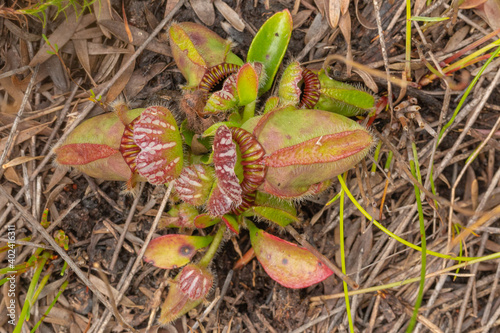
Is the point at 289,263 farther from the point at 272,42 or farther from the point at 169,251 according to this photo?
the point at 272,42

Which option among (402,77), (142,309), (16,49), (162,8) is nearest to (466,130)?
(402,77)

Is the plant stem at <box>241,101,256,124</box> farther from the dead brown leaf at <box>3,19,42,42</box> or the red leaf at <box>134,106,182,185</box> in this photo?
the dead brown leaf at <box>3,19,42,42</box>

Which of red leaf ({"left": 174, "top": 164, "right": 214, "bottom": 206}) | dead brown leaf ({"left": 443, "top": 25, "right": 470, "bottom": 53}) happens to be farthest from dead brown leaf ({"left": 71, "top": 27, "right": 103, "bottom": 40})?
dead brown leaf ({"left": 443, "top": 25, "right": 470, "bottom": 53})

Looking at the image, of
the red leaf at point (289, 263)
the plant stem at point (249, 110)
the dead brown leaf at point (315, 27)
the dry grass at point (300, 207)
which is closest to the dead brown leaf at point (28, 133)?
the dry grass at point (300, 207)

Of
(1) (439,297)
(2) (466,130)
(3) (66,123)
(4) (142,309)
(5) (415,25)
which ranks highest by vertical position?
(5) (415,25)

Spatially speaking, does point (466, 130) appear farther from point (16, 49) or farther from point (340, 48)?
point (16, 49)

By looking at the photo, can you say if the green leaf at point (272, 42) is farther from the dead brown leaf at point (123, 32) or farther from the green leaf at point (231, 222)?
the green leaf at point (231, 222)
